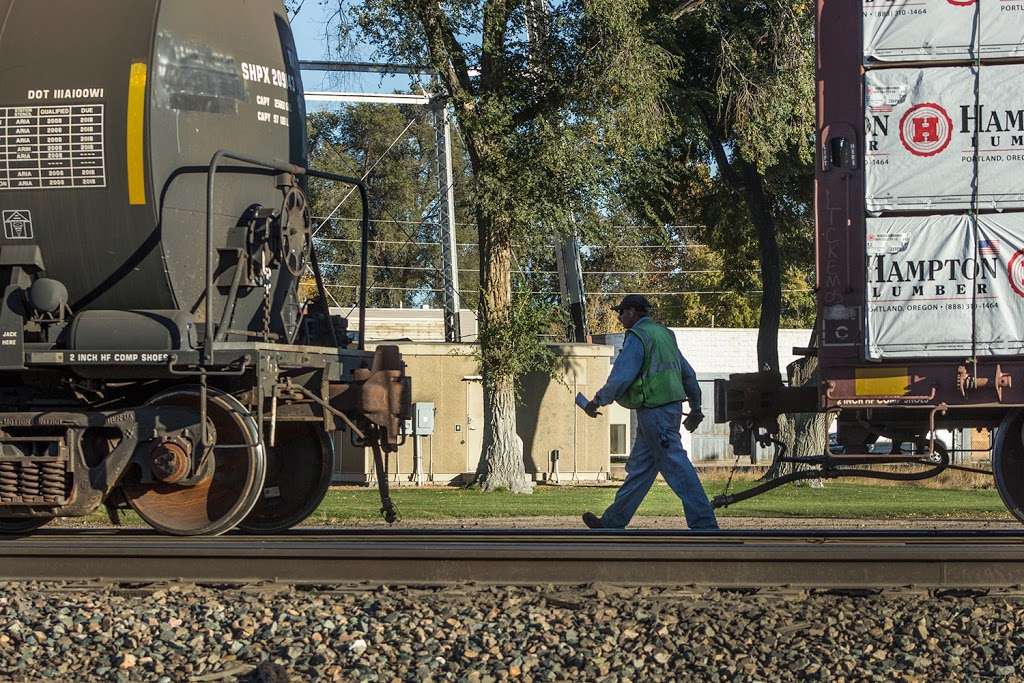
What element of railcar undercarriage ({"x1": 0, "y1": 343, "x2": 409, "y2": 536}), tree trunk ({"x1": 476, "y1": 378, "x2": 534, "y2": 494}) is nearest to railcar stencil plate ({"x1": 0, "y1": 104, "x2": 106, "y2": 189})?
railcar undercarriage ({"x1": 0, "y1": 343, "x2": 409, "y2": 536})

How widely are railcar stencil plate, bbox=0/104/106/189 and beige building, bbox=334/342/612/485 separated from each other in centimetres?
1489

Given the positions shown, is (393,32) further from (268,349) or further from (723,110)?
(268,349)

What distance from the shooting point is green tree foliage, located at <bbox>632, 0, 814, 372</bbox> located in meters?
21.8

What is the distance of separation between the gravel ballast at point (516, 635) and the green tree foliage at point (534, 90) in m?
12.7

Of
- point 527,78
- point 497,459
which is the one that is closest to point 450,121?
point 527,78

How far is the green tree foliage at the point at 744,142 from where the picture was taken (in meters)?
21.8

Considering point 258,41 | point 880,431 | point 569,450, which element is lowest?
point 569,450

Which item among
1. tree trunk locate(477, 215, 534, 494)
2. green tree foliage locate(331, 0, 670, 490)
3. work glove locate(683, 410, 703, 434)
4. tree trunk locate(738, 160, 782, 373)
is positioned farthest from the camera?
tree trunk locate(738, 160, 782, 373)

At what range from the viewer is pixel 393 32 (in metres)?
19.0

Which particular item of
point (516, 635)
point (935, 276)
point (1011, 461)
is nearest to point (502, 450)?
point (1011, 461)

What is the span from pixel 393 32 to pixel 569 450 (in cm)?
922

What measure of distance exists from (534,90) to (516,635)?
14258 millimetres

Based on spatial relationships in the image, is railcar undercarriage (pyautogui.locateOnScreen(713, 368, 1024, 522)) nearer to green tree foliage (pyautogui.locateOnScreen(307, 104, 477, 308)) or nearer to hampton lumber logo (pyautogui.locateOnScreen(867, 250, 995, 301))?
hampton lumber logo (pyautogui.locateOnScreen(867, 250, 995, 301))

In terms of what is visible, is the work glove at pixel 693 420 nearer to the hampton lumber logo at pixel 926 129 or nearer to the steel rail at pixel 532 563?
the steel rail at pixel 532 563
